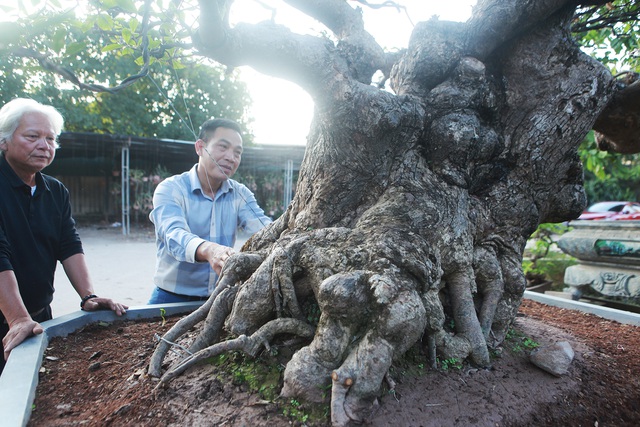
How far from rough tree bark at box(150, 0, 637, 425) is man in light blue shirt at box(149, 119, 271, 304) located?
1.78 ft

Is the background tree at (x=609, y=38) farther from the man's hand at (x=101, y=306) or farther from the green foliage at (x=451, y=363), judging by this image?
the man's hand at (x=101, y=306)

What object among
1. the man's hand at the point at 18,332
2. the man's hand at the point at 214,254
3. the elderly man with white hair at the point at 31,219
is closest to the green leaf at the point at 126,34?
the elderly man with white hair at the point at 31,219

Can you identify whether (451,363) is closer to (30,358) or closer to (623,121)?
(30,358)

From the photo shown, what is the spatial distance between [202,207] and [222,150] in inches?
18.1

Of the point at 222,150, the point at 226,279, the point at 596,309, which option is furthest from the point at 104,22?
the point at 596,309

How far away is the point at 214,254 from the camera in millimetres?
2305

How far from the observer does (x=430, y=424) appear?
5.11 feet

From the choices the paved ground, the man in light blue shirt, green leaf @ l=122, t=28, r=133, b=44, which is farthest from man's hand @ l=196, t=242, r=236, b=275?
the paved ground

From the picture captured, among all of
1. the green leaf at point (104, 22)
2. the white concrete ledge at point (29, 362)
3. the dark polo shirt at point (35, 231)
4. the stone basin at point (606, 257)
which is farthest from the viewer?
the stone basin at point (606, 257)

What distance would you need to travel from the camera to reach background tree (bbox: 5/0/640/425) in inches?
67.0

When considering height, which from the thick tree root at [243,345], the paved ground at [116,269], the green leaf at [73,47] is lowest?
the paved ground at [116,269]

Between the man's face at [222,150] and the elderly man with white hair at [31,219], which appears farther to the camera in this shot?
the man's face at [222,150]

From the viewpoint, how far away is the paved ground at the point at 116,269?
18.5 ft

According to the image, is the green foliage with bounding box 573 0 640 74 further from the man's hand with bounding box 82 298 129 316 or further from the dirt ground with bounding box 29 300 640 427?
the man's hand with bounding box 82 298 129 316
